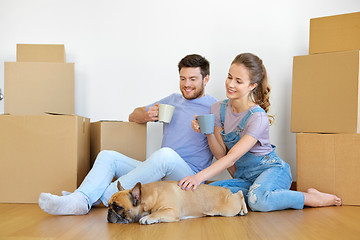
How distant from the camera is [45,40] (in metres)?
2.45

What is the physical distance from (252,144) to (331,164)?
53 cm

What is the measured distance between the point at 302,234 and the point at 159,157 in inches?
25.8

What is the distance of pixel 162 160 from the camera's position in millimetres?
1659

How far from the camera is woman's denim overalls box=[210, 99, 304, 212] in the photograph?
5.50ft

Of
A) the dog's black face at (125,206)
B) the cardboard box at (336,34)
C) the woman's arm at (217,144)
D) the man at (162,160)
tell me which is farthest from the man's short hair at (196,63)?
the dog's black face at (125,206)

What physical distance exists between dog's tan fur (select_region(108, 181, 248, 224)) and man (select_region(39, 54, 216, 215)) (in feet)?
0.53

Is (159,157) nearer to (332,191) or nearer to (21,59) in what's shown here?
(332,191)

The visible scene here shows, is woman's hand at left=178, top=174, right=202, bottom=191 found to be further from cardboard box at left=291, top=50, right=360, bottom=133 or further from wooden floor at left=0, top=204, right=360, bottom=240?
cardboard box at left=291, top=50, right=360, bottom=133

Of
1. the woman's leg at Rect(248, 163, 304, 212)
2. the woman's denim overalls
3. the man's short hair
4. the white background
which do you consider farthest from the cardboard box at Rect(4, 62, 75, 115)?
the woman's leg at Rect(248, 163, 304, 212)

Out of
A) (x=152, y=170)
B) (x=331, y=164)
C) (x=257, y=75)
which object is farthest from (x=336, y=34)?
(x=152, y=170)

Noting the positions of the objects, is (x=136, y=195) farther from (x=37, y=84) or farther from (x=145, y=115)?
(x=37, y=84)

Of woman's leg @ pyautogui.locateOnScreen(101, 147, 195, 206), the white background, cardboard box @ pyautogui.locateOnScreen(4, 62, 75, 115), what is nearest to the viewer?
woman's leg @ pyautogui.locateOnScreen(101, 147, 195, 206)

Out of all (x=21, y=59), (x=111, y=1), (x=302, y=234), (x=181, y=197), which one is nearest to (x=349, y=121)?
(x=302, y=234)

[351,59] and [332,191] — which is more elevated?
[351,59]
